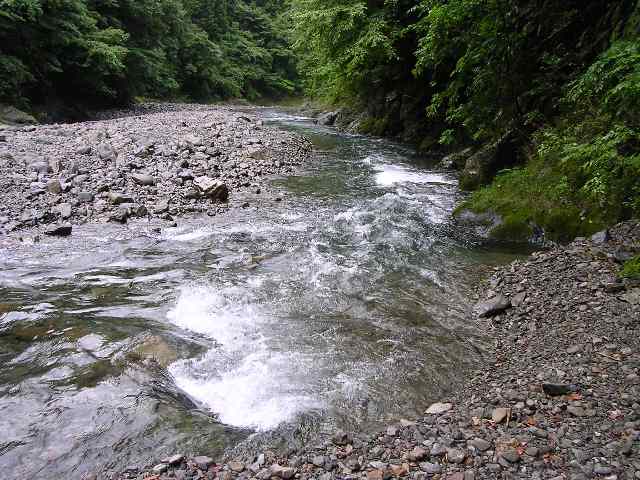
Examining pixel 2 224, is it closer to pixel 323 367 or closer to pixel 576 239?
pixel 323 367

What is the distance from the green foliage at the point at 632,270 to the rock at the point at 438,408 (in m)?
2.54

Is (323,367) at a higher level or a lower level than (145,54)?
lower

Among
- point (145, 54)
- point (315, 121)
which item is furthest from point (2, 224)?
point (145, 54)

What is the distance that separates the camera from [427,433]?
327 centimetres

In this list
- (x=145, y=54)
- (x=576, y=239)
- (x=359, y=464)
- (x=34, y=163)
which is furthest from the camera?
(x=145, y=54)

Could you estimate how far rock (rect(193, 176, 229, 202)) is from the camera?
9758mm

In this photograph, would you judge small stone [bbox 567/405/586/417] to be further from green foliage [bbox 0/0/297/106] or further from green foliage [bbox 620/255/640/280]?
green foliage [bbox 0/0/297/106]

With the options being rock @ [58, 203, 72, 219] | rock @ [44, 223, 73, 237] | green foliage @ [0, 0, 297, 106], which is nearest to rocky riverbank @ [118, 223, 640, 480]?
rock @ [44, 223, 73, 237]

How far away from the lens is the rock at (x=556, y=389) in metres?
3.34

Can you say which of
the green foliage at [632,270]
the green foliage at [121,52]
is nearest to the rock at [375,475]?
the green foliage at [632,270]

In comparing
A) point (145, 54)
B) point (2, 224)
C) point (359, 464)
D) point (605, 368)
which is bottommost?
point (2, 224)

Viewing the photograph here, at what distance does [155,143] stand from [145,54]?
20.3m

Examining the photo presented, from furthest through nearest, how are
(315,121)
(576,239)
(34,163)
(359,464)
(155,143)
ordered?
(315,121)
(155,143)
(34,163)
(576,239)
(359,464)

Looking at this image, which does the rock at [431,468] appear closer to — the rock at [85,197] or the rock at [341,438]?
the rock at [341,438]
